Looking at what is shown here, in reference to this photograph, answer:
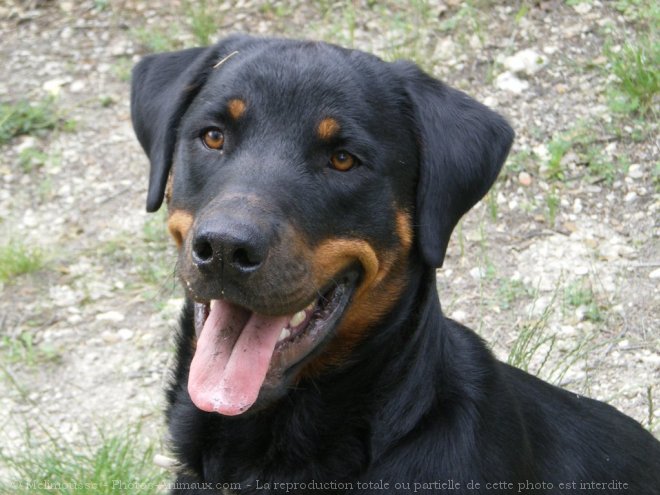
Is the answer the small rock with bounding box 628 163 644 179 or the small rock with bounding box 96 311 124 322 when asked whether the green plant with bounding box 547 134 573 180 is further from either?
the small rock with bounding box 96 311 124 322

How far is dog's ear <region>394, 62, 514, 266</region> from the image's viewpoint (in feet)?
10.5

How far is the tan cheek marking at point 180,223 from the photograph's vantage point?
312cm

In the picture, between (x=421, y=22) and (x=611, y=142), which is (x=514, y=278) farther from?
(x=421, y=22)

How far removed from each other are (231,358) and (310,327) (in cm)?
27

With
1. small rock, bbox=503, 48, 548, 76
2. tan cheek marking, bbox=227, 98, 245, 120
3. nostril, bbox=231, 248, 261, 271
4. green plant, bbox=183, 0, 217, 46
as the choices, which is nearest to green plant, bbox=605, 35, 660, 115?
small rock, bbox=503, 48, 548, 76

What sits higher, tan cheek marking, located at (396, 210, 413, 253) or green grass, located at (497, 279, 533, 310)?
tan cheek marking, located at (396, 210, 413, 253)

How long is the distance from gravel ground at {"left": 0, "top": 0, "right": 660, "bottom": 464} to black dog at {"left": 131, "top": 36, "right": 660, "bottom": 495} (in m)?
1.38

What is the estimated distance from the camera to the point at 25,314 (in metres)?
5.45

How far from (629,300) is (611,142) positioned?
4.02ft

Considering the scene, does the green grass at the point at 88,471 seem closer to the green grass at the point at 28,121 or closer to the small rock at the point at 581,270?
the small rock at the point at 581,270

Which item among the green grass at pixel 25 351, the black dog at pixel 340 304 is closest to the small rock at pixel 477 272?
the black dog at pixel 340 304

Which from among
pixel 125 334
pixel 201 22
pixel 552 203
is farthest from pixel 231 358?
pixel 201 22

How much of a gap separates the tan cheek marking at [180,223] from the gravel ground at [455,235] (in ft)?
5.85

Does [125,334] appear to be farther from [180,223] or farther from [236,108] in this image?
[236,108]
